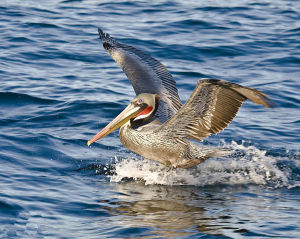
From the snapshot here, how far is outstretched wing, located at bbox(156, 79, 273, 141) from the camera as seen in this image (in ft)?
22.2

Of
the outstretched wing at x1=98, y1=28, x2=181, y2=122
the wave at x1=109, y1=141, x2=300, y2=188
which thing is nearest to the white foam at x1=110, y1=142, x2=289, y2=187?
the wave at x1=109, y1=141, x2=300, y2=188

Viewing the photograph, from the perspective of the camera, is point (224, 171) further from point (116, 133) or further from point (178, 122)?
point (116, 133)

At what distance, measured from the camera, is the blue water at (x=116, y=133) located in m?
6.26

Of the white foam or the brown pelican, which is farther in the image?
the white foam

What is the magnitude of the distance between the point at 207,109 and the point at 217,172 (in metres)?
1.03

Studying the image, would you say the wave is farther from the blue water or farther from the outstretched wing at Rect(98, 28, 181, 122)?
the outstretched wing at Rect(98, 28, 181, 122)

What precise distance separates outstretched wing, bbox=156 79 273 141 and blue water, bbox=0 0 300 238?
0.62m

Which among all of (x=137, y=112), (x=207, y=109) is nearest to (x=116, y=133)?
(x=137, y=112)

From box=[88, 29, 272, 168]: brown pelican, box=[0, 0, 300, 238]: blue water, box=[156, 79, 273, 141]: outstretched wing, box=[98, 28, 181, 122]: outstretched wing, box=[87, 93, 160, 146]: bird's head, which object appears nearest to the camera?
box=[0, 0, 300, 238]: blue water

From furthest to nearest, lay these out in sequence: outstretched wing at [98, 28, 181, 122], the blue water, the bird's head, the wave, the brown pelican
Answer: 1. outstretched wing at [98, 28, 181, 122]
2. the bird's head
3. the wave
4. the brown pelican
5. the blue water

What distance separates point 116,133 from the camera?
9.69m

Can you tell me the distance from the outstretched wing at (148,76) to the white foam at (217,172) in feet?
2.86

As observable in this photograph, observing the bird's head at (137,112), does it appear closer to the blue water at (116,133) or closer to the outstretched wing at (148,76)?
the outstretched wing at (148,76)

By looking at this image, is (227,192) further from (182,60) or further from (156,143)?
(182,60)
